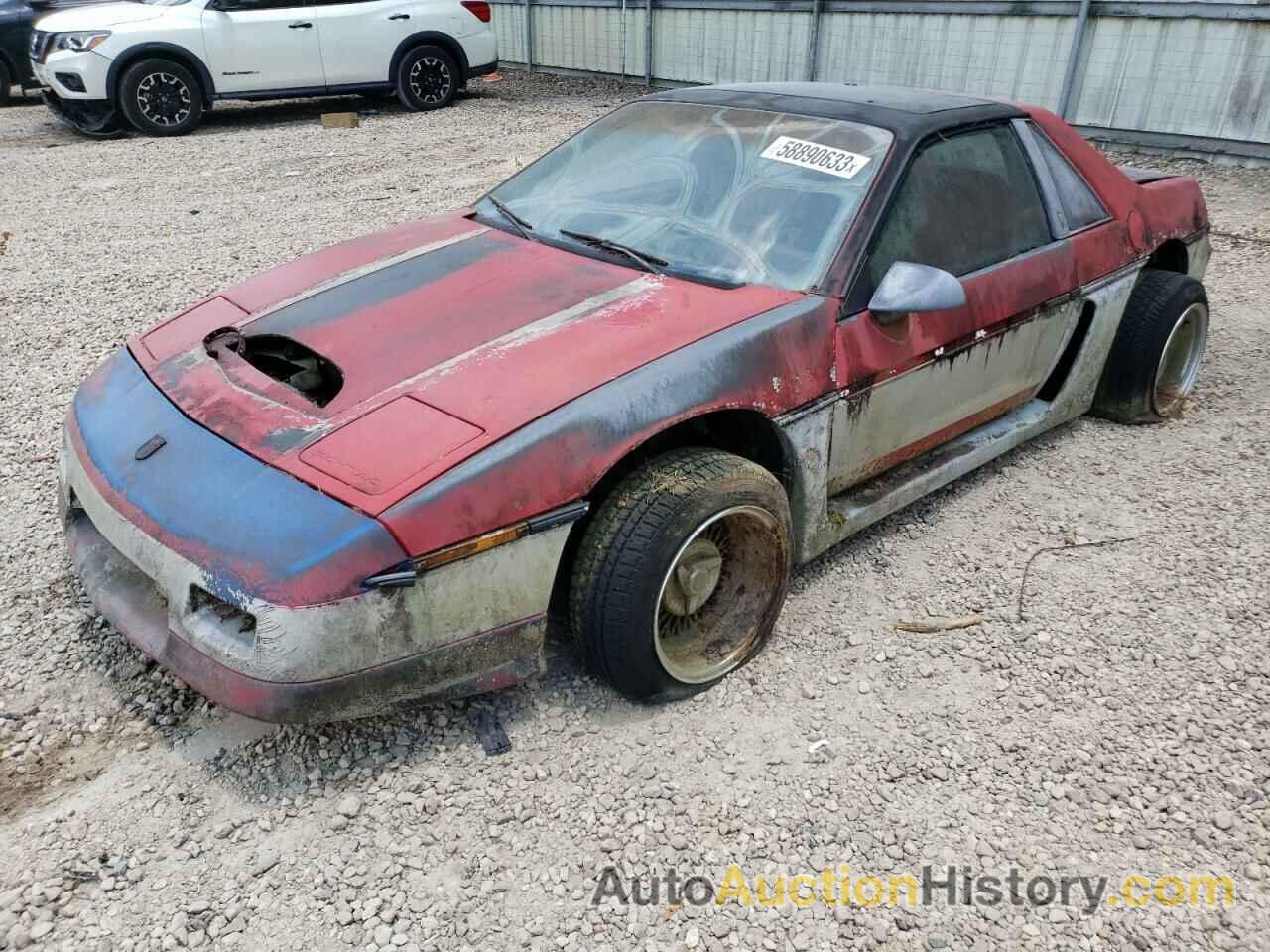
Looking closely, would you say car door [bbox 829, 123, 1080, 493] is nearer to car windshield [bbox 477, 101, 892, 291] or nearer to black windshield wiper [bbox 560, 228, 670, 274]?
car windshield [bbox 477, 101, 892, 291]

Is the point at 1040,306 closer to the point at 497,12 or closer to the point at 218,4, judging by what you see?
the point at 218,4

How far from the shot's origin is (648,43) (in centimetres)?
1298

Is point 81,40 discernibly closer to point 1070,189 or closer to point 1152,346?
point 1070,189

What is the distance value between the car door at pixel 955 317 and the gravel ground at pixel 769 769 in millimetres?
476

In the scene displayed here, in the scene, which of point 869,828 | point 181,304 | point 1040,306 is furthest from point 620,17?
point 869,828

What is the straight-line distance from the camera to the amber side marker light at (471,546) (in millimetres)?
2078

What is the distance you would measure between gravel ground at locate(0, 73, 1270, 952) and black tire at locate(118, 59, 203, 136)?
25.0ft

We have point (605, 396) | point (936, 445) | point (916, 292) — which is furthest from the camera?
point (936, 445)

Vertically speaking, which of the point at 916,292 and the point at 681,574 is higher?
the point at 916,292

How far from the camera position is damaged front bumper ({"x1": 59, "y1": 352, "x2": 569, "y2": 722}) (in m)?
2.06

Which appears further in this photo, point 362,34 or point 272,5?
point 362,34

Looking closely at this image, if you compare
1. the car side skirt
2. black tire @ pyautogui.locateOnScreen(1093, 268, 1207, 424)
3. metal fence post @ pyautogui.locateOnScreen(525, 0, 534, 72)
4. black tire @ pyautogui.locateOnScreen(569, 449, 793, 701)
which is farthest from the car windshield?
metal fence post @ pyautogui.locateOnScreen(525, 0, 534, 72)

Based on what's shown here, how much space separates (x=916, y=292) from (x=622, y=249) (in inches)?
35.7

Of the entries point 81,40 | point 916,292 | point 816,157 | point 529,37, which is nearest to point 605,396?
point 916,292
